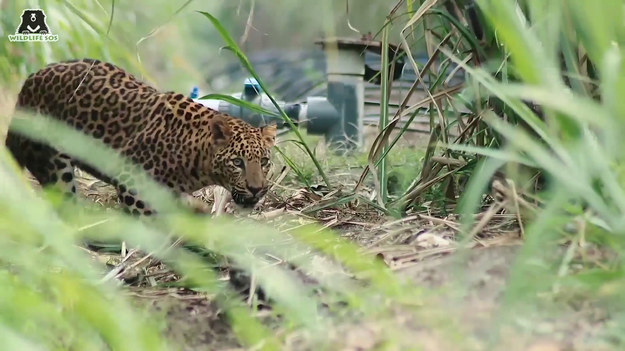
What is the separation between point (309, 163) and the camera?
401cm

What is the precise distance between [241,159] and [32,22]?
132 cm

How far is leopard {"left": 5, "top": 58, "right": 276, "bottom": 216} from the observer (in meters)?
3.05

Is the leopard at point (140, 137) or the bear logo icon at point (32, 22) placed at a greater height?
the bear logo icon at point (32, 22)

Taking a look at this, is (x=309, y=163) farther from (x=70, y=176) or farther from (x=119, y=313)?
(x=119, y=313)

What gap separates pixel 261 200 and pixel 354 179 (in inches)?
18.7

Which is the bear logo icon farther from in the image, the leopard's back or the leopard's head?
the leopard's head

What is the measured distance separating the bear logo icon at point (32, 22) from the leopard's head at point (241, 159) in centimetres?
111

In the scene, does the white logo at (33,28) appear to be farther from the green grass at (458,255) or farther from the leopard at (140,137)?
the green grass at (458,255)

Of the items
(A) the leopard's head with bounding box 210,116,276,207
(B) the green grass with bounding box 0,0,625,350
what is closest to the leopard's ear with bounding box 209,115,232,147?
(A) the leopard's head with bounding box 210,116,276,207

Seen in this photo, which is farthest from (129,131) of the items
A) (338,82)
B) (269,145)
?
(338,82)

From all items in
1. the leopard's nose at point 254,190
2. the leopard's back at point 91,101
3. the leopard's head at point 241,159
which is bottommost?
the leopard's nose at point 254,190

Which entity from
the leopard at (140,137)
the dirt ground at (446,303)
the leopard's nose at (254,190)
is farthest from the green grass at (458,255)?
the leopard at (140,137)

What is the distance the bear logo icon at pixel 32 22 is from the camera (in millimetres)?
3656

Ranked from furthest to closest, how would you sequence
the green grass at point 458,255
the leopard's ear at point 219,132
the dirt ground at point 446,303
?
the leopard's ear at point 219,132
the dirt ground at point 446,303
the green grass at point 458,255
